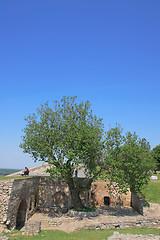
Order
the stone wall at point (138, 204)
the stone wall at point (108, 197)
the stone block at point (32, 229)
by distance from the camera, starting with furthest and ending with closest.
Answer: the stone wall at point (108, 197) → the stone wall at point (138, 204) → the stone block at point (32, 229)

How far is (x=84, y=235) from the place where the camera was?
1645 centimetres

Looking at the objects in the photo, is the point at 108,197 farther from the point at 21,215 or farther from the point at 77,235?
the point at 21,215

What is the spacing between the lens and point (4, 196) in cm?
1733

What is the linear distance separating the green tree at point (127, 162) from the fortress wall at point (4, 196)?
12.0m

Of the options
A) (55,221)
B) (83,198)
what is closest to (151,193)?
(83,198)

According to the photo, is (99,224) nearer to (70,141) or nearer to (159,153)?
(70,141)

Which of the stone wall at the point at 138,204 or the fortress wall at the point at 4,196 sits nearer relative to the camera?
the fortress wall at the point at 4,196

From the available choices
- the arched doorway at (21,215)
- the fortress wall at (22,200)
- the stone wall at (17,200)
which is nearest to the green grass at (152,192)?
the fortress wall at (22,200)

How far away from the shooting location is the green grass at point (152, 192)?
25.6 metres

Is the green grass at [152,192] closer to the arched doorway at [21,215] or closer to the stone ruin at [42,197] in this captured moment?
the stone ruin at [42,197]

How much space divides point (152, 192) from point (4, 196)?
22148mm

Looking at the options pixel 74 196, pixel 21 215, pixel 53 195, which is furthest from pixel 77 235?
pixel 53 195

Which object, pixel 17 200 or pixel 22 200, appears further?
pixel 22 200

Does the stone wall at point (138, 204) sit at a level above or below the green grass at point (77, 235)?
above
